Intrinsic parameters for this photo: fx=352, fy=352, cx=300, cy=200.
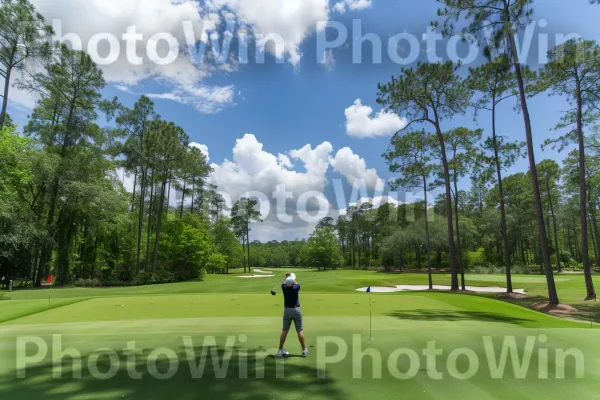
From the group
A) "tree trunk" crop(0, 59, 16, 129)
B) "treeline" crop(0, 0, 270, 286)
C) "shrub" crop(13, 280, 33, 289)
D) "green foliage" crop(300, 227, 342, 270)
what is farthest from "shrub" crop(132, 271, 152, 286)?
"green foliage" crop(300, 227, 342, 270)

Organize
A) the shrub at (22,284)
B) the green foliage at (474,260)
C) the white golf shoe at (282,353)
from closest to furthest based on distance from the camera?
the white golf shoe at (282,353), the shrub at (22,284), the green foliage at (474,260)

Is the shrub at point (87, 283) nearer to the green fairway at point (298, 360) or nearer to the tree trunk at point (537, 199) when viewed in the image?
the green fairway at point (298, 360)

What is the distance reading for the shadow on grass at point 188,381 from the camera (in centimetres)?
504

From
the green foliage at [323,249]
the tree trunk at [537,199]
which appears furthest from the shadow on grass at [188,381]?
the green foliage at [323,249]

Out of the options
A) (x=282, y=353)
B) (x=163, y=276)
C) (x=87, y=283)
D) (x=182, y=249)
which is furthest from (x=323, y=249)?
(x=282, y=353)

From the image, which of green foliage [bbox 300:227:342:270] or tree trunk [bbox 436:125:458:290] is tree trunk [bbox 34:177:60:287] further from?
green foliage [bbox 300:227:342:270]

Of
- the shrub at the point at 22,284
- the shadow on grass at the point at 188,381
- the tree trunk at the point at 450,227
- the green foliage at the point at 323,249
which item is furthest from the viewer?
the green foliage at the point at 323,249

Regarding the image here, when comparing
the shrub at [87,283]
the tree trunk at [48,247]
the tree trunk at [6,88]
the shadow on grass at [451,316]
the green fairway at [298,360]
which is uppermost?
the tree trunk at [6,88]

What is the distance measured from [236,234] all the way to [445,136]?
180ft

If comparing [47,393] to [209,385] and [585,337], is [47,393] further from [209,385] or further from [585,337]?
[585,337]

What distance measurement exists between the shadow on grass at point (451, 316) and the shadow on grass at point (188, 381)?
22.9ft

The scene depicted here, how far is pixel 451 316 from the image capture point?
12758 mm

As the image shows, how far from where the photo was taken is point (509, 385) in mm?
5395

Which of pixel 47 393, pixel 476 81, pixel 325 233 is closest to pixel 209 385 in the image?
pixel 47 393
